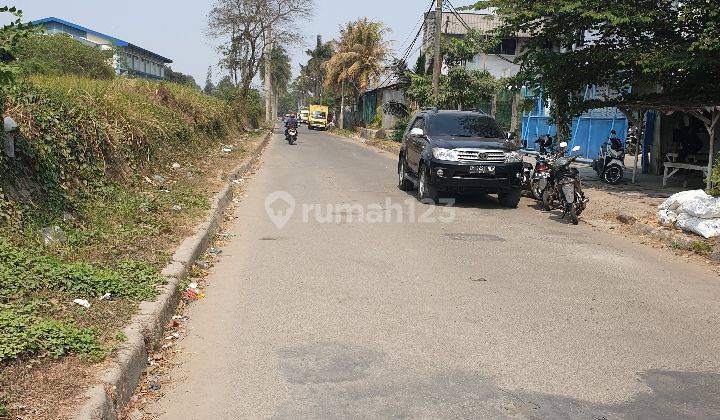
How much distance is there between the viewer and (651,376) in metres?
4.70

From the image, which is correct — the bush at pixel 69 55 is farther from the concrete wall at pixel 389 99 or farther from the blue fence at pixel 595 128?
the concrete wall at pixel 389 99

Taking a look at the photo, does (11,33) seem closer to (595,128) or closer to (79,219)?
(79,219)

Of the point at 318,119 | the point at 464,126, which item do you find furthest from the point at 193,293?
the point at 318,119

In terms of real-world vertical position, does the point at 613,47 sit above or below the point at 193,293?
above

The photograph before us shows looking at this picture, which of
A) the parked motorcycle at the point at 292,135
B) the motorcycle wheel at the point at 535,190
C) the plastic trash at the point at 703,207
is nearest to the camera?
the plastic trash at the point at 703,207

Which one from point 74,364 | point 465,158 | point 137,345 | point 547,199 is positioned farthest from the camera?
point 547,199

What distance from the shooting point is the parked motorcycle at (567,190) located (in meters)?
11.5

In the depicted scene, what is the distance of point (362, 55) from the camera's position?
54.8m

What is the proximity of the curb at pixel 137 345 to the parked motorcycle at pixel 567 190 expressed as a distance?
667cm

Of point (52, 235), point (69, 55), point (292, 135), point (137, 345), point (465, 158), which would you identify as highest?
point (69, 55)

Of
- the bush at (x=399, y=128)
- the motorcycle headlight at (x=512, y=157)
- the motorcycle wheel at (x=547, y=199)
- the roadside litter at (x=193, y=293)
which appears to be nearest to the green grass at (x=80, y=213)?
the roadside litter at (x=193, y=293)

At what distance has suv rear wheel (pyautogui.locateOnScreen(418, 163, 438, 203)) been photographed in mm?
13102

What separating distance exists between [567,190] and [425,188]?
9.65ft

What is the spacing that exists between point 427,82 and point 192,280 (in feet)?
80.9
